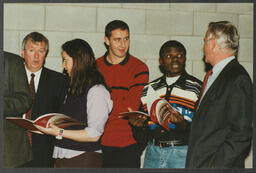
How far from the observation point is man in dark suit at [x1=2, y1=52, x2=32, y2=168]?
2.62m

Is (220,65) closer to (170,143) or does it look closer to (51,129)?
(170,143)

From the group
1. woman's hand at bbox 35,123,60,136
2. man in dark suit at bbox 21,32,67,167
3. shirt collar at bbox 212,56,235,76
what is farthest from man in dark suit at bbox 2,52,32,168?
shirt collar at bbox 212,56,235,76

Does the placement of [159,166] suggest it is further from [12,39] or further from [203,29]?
[12,39]

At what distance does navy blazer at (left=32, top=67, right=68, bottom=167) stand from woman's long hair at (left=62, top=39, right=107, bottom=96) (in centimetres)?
16

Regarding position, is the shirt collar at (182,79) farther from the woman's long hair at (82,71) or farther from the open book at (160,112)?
the woman's long hair at (82,71)

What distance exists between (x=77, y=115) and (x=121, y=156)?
503 millimetres

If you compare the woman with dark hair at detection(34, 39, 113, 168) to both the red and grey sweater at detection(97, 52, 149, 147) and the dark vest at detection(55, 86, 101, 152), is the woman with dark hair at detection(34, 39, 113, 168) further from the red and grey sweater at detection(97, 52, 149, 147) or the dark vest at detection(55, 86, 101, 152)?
the red and grey sweater at detection(97, 52, 149, 147)

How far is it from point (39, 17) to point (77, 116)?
91 cm

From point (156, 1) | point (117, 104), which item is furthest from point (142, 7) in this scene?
point (117, 104)

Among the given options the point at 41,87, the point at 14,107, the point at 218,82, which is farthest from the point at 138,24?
the point at 14,107

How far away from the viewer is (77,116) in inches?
98.8

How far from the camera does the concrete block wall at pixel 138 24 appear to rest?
2723 millimetres

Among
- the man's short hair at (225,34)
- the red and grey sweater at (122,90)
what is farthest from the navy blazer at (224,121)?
the red and grey sweater at (122,90)

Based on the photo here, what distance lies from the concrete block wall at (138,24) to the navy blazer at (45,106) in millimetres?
150
